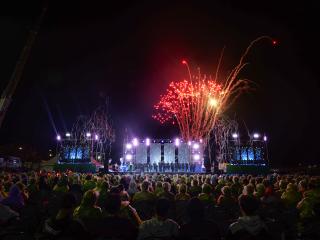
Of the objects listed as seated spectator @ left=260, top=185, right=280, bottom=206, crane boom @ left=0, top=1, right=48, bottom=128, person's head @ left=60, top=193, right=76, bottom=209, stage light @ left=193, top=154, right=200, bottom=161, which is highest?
crane boom @ left=0, top=1, right=48, bottom=128

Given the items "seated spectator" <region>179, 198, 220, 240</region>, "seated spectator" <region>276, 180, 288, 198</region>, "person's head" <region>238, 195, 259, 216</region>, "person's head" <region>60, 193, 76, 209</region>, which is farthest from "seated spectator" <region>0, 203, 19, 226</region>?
"seated spectator" <region>276, 180, 288, 198</region>

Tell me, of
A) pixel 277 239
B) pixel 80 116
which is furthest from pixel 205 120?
pixel 277 239

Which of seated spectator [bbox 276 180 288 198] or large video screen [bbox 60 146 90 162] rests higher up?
large video screen [bbox 60 146 90 162]

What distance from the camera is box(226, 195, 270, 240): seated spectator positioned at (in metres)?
4.32

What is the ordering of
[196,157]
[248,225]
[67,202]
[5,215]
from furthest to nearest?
[196,157]
[5,215]
[67,202]
[248,225]

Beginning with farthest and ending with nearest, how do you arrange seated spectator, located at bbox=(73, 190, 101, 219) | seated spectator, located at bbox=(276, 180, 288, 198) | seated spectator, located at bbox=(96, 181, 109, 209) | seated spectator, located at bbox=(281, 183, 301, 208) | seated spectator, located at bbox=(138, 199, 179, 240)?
seated spectator, located at bbox=(276, 180, 288, 198), seated spectator, located at bbox=(281, 183, 301, 208), seated spectator, located at bbox=(96, 181, 109, 209), seated spectator, located at bbox=(73, 190, 101, 219), seated spectator, located at bbox=(138, 199, 179, 240)

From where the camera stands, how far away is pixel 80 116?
53750mm

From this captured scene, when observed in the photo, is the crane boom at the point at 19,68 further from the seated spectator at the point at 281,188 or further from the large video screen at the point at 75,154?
the seated spectator at the point at 281,188

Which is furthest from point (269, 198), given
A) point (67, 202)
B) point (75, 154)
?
point (75, 154)

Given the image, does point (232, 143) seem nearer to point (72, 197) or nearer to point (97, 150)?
point (97, 150)

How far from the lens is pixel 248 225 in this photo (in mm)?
4641

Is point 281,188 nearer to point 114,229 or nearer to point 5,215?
point 114,229

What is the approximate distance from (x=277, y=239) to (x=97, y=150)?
4097cm

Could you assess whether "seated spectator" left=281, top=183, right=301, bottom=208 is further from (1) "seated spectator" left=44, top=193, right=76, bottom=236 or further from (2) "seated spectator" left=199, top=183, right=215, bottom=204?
(1) "seated spectator" left=44, top=193, right=76, bottom=236
